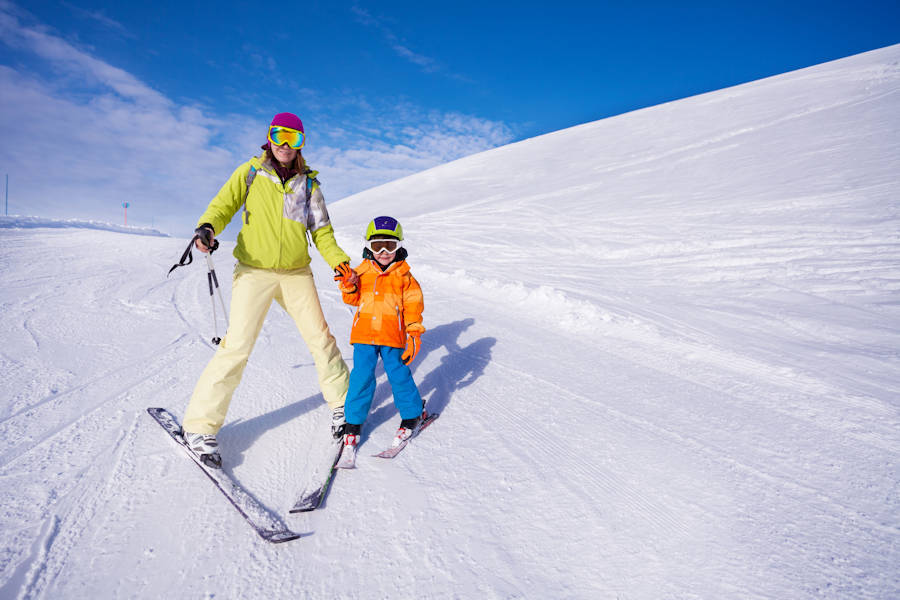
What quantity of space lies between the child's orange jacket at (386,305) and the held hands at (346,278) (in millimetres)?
74

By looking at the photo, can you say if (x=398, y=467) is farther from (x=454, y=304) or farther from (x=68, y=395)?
(x=454, y=304)

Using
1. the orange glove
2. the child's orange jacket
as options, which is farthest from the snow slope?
the child's orange jacket

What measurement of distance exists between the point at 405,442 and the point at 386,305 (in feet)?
3.26

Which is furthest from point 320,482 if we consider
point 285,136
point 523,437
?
point 285,136

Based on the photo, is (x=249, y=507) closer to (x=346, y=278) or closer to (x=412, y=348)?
(x=412, y=348)

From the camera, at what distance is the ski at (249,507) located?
2.12 meters

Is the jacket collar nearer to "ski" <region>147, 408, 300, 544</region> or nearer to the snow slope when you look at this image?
the snow slope

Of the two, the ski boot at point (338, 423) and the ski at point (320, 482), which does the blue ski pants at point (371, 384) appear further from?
the ski at point (320, 482)

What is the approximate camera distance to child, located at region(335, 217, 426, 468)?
304 cm

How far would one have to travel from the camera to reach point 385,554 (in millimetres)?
2094

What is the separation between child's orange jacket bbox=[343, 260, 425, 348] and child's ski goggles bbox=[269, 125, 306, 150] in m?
0.92

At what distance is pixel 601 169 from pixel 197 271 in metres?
15.7

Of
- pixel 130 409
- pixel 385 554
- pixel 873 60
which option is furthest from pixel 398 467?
pixel 873 60

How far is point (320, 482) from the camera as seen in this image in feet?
8.46
